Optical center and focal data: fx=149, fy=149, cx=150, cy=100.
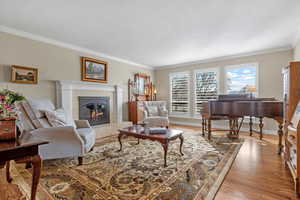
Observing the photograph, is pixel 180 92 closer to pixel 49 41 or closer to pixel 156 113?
pixel 156 113

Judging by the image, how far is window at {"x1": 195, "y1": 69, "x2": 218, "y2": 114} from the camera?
522 cm

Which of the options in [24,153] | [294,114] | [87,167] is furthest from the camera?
[87,167]

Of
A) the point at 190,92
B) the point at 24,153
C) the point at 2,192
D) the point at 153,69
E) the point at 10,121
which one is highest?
the point at 153,69

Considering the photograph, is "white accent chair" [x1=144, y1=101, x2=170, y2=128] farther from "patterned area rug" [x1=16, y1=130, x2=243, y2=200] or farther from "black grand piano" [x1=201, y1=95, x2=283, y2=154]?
"patterned area rug" [x1=16, y1=130, x2=243, y2=200]

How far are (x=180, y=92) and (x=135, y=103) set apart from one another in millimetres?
1983

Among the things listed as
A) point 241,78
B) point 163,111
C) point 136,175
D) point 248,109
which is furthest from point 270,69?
point 136,175

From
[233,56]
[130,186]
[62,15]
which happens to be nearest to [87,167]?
[130,186]

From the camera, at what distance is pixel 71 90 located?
3.86 metres

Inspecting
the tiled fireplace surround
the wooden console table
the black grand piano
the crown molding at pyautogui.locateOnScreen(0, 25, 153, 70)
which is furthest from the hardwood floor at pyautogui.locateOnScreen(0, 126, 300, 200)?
the crown molding at pyautogui.locateOnScreen(0, 25, 153, 70)

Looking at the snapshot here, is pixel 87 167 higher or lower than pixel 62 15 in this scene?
lower

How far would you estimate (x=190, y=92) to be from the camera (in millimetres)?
5742

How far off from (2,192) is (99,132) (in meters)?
2.56

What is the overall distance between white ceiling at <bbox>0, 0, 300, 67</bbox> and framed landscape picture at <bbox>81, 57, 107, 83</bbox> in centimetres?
40

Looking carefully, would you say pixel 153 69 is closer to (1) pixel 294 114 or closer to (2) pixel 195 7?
(2) pixel 195 7
